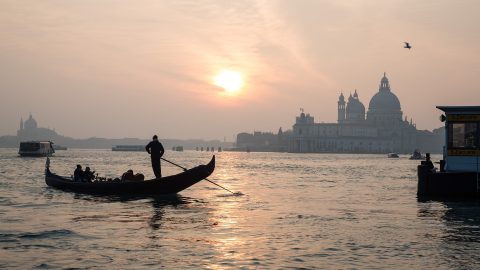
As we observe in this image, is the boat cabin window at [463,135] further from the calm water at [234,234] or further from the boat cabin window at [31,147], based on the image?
the boat cabin window at [31,147]

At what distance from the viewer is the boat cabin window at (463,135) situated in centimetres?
3065

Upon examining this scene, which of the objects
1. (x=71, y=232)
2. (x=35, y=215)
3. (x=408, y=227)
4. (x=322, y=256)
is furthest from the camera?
(x=35, y=215)

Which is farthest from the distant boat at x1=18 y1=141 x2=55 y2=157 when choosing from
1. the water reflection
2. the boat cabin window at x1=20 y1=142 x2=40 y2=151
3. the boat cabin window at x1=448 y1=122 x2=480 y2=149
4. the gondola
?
the water reflection

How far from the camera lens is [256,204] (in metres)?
29.3

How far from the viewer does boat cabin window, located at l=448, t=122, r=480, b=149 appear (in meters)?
30.6

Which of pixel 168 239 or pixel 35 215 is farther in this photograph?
pixel 35 215

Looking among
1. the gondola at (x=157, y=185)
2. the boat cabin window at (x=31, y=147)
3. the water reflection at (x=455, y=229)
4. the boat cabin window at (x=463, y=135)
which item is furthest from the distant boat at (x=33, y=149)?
the water reflection at (x=455, y=229)

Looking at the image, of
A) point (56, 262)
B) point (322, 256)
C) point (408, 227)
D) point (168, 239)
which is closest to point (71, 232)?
point (168, 239)

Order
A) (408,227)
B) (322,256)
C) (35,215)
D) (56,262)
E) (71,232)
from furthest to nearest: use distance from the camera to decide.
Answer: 1. (35,215)
2. (408,227)
3. (71,232)
4. (322,256)
5. (56,262)

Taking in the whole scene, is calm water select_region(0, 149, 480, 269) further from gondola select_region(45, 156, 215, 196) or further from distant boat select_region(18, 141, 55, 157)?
distant boat select_region(18, 141, 55, 157)

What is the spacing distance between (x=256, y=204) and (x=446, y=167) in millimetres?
9346

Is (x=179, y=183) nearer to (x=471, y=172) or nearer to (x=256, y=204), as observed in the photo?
(x=256, y=204)

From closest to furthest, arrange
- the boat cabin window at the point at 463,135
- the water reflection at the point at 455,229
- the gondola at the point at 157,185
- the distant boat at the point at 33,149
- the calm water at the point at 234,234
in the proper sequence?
1. the calm water at the point at 234,234
2. the water reflection at the point at 455,229
3. the gondola at the point at 157,185
4. the boat cabin window at the point at 463,135
5. the distant boat at the point at 33,149

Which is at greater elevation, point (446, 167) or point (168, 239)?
point (446, 167)
